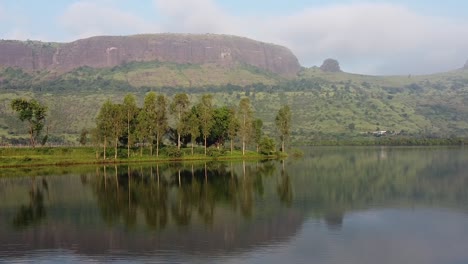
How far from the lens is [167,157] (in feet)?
447

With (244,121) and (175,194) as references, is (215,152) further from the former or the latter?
(175,194)

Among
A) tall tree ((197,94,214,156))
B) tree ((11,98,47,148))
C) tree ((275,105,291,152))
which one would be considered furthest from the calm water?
tree ((275,105,291,152))

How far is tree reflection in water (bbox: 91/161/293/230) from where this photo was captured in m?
49.9

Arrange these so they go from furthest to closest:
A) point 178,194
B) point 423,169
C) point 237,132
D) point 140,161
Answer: point 237,132 < point 140,161 < point 423,169 < point 178,194

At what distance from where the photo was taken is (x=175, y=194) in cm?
6594

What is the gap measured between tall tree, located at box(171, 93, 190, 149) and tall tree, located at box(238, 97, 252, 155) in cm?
1798

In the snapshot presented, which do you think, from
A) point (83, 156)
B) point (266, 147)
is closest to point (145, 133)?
point (83, 156)

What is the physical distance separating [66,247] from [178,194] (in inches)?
1149

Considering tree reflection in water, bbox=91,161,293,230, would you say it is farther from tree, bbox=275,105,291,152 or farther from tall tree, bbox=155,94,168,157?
tree, bbox=275,105,291,152

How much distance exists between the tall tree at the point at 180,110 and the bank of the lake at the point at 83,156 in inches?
239

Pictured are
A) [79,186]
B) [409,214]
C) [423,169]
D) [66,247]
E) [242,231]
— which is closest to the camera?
[66,247]

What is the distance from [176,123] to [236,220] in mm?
99343

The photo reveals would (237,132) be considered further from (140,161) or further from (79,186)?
(79,186)

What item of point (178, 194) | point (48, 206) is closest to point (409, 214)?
point (178, 194)
